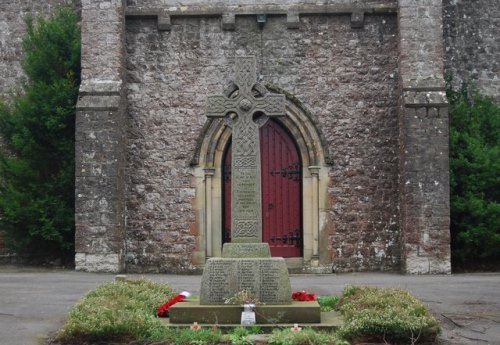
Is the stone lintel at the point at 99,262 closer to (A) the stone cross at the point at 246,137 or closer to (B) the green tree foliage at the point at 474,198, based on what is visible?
(A) the stone cross at the point at 246,137

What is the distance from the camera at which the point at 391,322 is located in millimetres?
6543

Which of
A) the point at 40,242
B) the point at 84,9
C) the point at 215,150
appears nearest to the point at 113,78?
the point at 84,9

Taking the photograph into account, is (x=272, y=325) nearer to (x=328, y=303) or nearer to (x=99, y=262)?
(x=328, y=303)

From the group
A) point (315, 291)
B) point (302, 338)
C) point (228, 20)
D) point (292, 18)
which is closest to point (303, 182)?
point (292, 18)

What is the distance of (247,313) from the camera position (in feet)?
23.3

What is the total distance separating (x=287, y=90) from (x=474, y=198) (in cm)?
426

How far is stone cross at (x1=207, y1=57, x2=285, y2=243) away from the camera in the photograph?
315 inches

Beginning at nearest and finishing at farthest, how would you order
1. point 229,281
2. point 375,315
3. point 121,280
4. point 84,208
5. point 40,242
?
point 375,315, point 229,281, point 121,280, point 84,208, point 40,242

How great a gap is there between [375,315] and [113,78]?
876 centimetres

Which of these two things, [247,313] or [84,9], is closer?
[247,313]

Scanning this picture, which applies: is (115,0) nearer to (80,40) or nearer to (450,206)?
(80,40)

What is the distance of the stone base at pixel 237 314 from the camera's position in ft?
23.8

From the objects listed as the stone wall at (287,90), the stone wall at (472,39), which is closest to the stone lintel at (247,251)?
the stone wall at (287,90)

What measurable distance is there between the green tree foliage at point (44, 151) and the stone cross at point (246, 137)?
24.3ft
